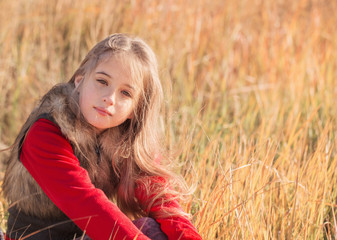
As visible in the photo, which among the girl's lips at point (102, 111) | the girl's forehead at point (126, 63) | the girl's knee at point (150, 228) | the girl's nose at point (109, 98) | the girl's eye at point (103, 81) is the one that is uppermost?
the girl's forehead at point (126, 63)

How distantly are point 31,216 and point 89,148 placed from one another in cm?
30

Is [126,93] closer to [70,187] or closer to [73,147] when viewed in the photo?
[73,147]

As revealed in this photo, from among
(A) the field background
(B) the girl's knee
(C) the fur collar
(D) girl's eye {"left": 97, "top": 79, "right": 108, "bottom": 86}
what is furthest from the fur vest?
(A) the field background

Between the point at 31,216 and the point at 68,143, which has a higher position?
the point at 68,143

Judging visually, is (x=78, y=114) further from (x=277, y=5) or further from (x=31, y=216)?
(x=277, y=5)

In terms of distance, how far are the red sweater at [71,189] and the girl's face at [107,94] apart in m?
0.13

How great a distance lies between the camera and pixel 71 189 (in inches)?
57.9

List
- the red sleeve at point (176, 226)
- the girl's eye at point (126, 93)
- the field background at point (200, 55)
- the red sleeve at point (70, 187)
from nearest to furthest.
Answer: the red sleeve at point (70, 187)
the red sleeve at point (176, 226)
the girl's eye at point (126, 93)
the field background at point (200, 55)

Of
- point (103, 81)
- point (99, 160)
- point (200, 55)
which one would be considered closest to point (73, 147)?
point (99, 160)

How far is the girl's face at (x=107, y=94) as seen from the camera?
1604mm

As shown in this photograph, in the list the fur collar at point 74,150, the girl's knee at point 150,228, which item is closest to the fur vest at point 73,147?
the fur collar at point 74,150

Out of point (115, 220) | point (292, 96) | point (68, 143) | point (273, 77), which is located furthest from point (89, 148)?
point (273, 77)

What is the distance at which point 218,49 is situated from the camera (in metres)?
3.57

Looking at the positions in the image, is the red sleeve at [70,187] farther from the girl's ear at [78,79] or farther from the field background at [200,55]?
the field background at [200,55]
